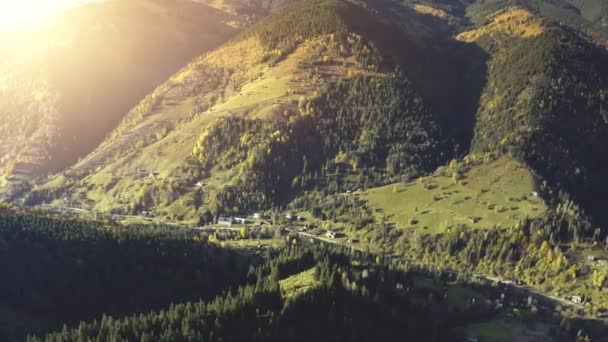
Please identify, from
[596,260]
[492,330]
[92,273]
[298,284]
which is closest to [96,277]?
[92,273]

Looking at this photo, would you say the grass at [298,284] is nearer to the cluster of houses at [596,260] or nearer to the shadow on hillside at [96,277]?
the shadow on hillside at [96,277]

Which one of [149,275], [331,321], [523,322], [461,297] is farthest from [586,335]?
[149,275]

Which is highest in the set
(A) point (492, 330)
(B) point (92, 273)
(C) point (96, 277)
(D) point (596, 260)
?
(D) point (596, 260)

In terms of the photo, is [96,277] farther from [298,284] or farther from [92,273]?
[298,284]

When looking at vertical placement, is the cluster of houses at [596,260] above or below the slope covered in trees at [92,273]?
above

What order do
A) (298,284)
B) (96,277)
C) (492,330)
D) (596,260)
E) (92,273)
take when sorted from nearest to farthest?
(298,284) → (492,330) → (96,277) → (92,273) → (596,260)

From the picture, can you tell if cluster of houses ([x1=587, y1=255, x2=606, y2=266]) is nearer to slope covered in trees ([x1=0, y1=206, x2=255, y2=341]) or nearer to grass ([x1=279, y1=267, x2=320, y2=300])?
grass ([x1=279, y1=267, x2=320, y2=300])

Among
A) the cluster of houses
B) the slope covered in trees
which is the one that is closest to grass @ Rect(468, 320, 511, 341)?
the cluster of houses

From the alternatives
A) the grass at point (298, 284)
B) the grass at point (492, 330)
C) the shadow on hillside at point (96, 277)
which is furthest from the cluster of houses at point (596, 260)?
the shadow on hillside at point (96, 277)

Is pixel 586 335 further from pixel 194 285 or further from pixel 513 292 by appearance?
pixel 194 285
